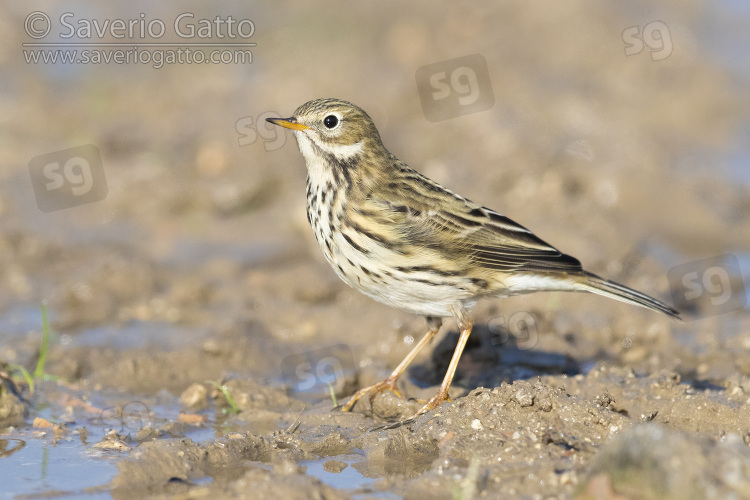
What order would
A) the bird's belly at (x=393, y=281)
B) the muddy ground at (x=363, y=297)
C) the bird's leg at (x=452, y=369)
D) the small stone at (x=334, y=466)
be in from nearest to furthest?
the muddy ground at (x=363, y=297) < the small stone at (x=334, y=466) < the bird's belly at (x=393, y=281) < the bird's leg at (x=452, y=369)

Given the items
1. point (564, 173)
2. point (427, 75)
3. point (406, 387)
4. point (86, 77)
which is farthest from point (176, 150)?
point (406, 387)

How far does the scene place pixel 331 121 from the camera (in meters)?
6.47

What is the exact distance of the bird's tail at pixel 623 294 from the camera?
6.45 meters

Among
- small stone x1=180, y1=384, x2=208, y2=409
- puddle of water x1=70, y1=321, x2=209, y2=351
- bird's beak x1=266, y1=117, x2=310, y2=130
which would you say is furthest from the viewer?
puddle of water x1=70, y1=321, x2=209, y2=351

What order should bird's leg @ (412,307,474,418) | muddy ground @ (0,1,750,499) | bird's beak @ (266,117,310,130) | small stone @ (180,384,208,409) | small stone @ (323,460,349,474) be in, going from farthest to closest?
Result: 1. small stone @ (180,384,208,409)
2. bird's beak @ (266,117,310,130)
3. bird's leg @ (412,307,474,418)
4. small stone @ (323,460,349,474)
5. muddy ground @ (0,1,750,499)

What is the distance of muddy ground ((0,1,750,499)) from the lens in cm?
507

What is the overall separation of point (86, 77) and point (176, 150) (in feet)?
8.06

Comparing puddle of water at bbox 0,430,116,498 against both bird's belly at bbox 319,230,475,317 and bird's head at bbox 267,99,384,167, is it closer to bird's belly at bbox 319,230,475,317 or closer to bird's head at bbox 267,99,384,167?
bird's belly at bbox 319,230,475,317

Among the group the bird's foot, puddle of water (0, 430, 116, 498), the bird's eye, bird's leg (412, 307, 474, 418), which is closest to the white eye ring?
the bird's eye

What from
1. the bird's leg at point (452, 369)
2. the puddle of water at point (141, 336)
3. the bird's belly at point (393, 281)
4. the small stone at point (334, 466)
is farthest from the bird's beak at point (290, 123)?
the small stone at point (334, 466)

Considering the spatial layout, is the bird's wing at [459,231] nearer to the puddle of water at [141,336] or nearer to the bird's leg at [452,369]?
the bird's leg at [452,369]

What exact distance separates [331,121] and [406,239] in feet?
3.27

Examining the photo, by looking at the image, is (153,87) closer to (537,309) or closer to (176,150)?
(176,150)

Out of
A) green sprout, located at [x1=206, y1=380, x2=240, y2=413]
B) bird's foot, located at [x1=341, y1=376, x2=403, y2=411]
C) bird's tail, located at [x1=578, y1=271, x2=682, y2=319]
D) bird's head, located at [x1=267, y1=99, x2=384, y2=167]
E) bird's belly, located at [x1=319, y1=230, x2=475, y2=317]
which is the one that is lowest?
bird's foot, located at [x1=341, y1=376, x2=403, y2=411]
